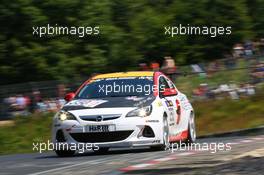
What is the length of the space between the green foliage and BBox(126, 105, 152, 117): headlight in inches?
1206

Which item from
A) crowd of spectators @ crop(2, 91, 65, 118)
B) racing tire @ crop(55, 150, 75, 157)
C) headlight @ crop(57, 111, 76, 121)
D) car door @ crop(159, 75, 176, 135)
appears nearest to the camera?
headlight @ crop(57, 111, 76, 121)

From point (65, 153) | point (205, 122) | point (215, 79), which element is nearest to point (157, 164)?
point (65, 153)

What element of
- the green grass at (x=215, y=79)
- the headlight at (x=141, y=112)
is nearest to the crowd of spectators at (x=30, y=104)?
the green grass at (x=215, y=79)

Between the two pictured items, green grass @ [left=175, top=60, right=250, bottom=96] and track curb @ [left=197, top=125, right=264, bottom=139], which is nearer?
track curb @ [left=197, top=125, right=264, bottom=139]

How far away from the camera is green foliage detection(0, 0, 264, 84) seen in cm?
4481

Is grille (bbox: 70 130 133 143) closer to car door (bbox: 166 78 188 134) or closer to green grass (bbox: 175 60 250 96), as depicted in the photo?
car door (bbox: 166 78 188 134)

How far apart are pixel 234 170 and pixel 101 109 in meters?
4.90

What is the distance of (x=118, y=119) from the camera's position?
13.5 metres

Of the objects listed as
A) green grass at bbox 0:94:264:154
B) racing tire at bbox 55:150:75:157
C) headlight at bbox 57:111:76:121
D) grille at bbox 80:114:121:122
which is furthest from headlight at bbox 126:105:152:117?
green grass at bbox 0:94:264:154

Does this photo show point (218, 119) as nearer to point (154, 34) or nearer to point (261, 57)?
point (261, 57)

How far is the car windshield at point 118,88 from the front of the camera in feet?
47.3

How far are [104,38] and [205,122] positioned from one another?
23967 millimetres

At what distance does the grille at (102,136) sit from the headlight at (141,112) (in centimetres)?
28

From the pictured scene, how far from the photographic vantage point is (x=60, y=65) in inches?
1772
